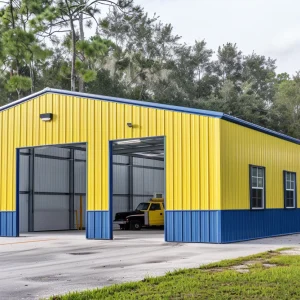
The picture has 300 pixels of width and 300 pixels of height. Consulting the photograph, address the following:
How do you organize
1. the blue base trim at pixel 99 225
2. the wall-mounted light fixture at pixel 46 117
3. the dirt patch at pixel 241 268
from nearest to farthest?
1. the dirt patch at pixel 241 268
2. the blue base trim at pixel 99 225
3. the wall-mounted light fixture at pixel 46 117

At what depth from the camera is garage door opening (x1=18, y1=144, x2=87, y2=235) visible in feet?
89.1

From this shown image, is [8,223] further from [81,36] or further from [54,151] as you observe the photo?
[81,36]

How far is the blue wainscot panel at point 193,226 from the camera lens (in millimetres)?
18656

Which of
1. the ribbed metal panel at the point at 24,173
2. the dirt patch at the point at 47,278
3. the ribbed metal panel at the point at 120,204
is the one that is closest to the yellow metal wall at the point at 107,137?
the ribbed metal panel at the point at 24,173

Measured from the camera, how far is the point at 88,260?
14.4 meters

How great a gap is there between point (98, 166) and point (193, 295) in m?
12.6

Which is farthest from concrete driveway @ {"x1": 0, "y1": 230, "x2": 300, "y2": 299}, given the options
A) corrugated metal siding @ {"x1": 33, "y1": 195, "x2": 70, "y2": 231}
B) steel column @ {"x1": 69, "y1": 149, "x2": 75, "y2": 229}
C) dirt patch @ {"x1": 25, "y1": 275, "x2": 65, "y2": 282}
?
steel column @ {"x1": 69, "y1": 149, "x2": 75, "y2": 229}

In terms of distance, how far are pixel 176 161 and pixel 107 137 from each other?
2.92 metres

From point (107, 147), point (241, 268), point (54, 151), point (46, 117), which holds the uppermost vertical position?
point (46, 117)

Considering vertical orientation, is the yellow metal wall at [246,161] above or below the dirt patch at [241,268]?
above

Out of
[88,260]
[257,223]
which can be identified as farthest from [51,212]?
[88,260]

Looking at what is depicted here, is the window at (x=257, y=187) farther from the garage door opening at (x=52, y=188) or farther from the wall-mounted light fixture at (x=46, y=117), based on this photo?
the garage door opening at (x=52, y=188)

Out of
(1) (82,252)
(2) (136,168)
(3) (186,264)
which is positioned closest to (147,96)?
(2) (136,168)

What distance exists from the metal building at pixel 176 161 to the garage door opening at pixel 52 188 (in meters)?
0.09
